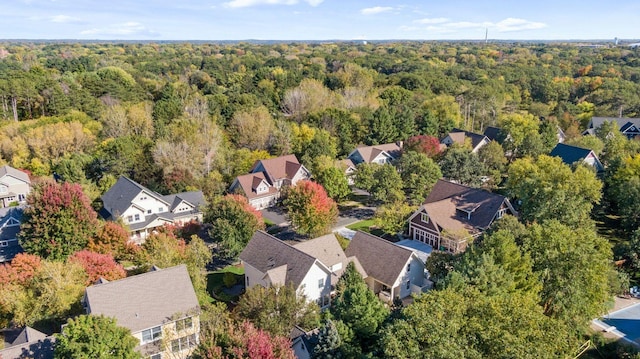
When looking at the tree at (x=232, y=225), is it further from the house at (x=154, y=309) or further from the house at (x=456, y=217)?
the house at (x=456, y=217)

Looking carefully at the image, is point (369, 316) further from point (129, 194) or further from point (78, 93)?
point (78, 93)

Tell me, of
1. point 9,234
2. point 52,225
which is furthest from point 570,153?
point 9,234

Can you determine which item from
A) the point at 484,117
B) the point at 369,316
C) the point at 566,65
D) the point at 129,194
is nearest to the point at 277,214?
the point at 129,194

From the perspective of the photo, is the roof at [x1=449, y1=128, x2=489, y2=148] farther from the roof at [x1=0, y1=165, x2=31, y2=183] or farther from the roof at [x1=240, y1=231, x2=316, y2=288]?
the roof at [x1=0, y1=165, x2=31, y2=183]

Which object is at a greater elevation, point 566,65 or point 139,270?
point 566,65

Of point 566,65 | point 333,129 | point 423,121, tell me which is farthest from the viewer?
point 566,65

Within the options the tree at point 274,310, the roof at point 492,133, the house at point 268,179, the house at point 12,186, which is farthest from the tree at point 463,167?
the house at point 12,186
